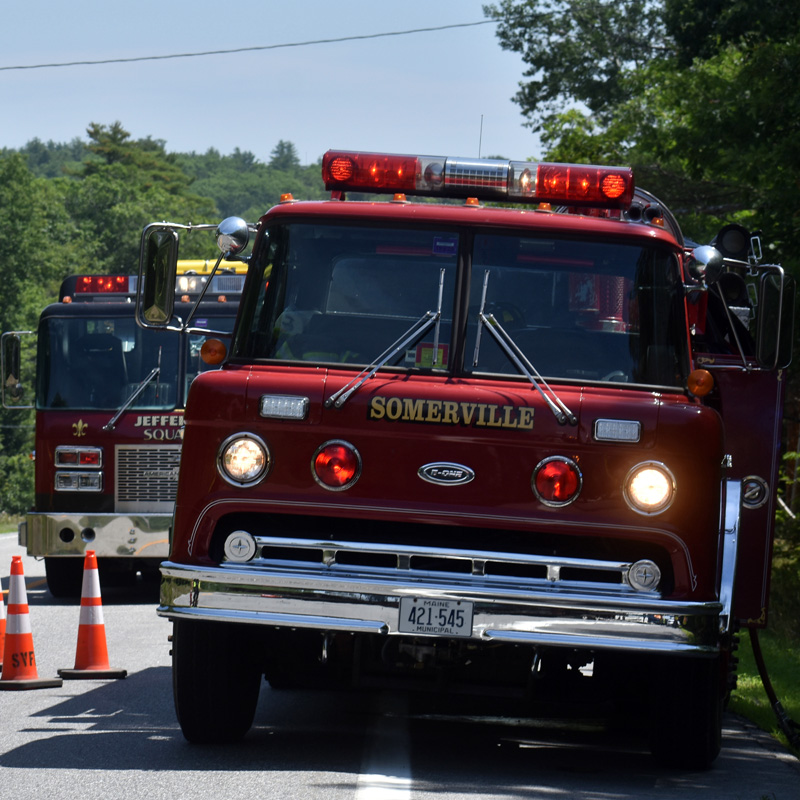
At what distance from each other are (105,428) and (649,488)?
29.1 ft

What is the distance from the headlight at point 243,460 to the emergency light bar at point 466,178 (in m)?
1.75

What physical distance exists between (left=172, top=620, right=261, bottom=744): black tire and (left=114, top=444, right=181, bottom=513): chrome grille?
24.2ft

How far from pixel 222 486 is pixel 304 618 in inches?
27.2

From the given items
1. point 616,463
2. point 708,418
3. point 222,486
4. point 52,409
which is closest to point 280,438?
point 222,486

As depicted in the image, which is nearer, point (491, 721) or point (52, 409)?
point (491, 721)

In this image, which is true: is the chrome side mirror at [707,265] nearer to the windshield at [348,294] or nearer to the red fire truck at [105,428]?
the windshield at [348,294]

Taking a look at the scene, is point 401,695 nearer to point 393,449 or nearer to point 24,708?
point 24,708

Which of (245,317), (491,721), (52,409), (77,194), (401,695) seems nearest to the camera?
(245,317)

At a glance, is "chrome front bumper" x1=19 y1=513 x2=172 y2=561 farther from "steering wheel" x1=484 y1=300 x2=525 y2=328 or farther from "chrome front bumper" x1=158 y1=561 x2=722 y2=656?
"chrome front bumper" x1=158 y1=561 x2=722 y2=656

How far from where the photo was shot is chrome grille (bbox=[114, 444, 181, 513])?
1462 centimetres

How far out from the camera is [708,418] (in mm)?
6742

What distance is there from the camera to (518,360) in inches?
277

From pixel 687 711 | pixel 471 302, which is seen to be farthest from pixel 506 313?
pixel 687 711

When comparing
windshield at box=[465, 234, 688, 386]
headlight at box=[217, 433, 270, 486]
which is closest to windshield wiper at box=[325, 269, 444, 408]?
windshield at box=[465, 234, 688, 386]
